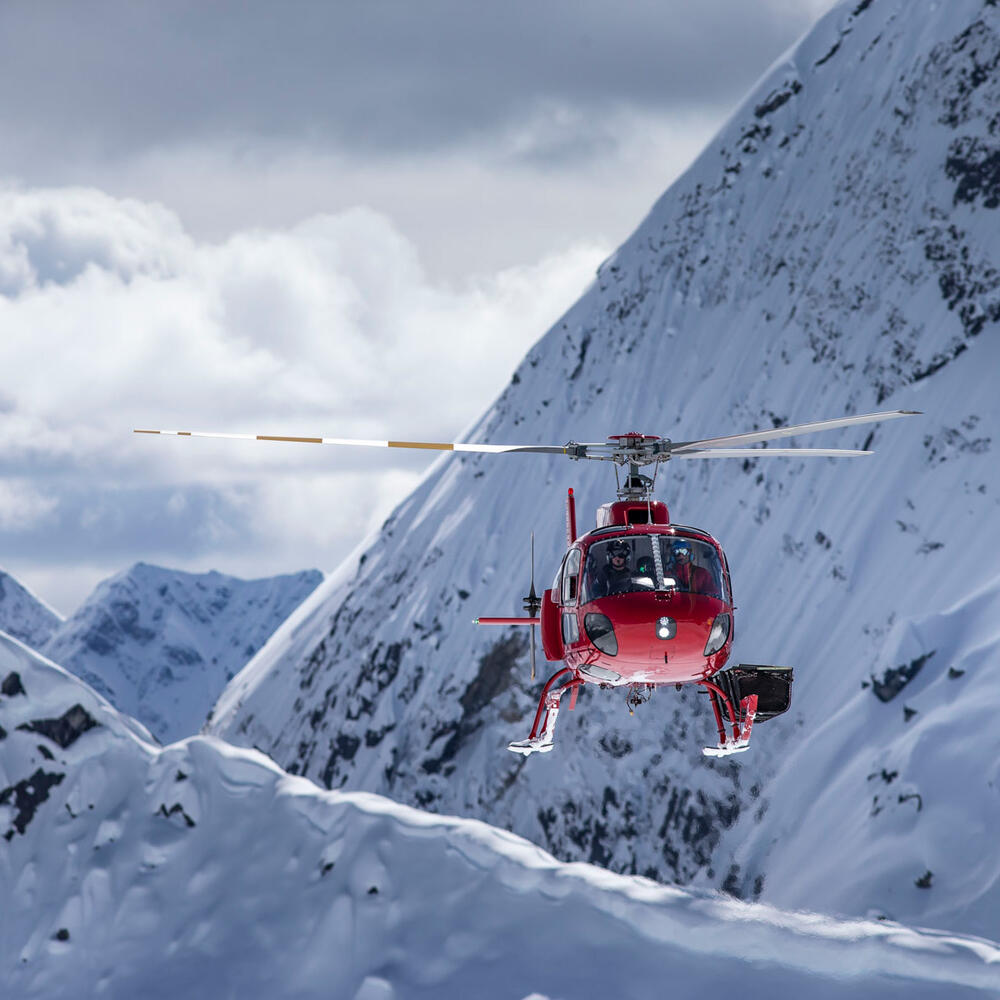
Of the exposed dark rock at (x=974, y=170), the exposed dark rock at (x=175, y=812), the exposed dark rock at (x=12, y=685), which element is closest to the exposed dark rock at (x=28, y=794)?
the exposed dark rock at (x=12, y=685)

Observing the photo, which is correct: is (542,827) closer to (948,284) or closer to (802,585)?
(802,585)

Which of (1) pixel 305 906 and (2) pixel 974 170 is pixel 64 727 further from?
(2) pixel 974 170

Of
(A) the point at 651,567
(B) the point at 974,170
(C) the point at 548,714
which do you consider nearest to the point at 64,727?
(B) the point at 974,170

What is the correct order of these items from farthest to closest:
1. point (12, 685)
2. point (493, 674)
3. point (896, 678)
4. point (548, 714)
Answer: point (12, 685)
point (493, 674)
point (896, 678)
point (548, 714)

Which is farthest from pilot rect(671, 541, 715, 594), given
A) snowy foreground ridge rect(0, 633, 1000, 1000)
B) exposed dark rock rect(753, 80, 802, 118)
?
exposed dark rock rect(753, 80, 802, 118)

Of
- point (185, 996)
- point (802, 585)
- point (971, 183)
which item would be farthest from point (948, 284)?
point (185, 996)

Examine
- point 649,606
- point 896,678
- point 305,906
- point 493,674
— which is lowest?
point 649,606

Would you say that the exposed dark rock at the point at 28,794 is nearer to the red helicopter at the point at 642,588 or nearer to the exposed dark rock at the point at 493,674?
the exposed dark rock at the point at 493,674
